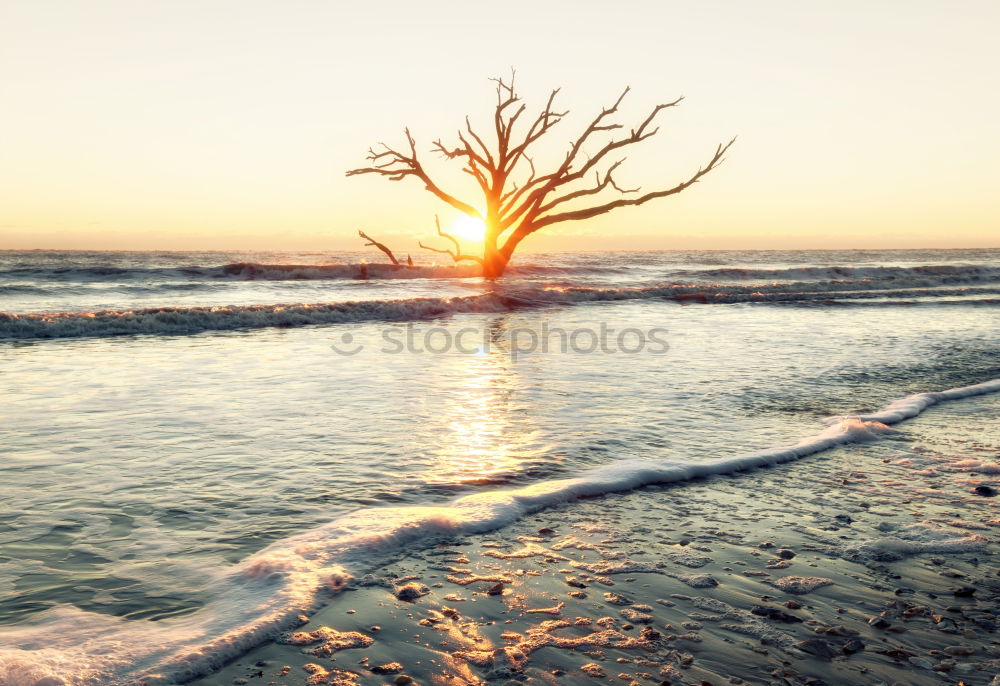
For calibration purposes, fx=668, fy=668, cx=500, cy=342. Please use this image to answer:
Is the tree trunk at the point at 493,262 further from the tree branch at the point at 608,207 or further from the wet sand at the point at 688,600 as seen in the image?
the wet sand at the point at 688,600

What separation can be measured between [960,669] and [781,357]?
7.55 meters

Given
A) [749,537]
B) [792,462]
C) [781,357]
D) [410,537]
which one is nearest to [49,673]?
[410,537]

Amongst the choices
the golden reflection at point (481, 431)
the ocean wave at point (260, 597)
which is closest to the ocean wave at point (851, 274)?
the golden reflection at point (481, 431)

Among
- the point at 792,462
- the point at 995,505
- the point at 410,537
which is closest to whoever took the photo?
the point at 410,537

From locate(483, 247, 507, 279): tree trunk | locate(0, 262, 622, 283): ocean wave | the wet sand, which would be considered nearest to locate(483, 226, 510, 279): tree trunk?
locate(483, 247, 507, 279): tree trunk

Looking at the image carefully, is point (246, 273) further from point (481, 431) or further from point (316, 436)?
point (481, 431)

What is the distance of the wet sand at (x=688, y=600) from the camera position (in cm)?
212

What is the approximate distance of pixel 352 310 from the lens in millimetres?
15445

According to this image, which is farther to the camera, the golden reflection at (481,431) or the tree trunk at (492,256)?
the tree trunk at (492,256)

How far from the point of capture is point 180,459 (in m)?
4.25

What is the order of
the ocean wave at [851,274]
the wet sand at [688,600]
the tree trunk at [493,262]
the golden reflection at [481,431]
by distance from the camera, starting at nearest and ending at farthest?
the wet sand at [688,600] < the golden reflection at [481,431] < the tree trunk at [493,262] < the ocean wave at [851,274]

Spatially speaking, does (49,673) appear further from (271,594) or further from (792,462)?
(792,462)

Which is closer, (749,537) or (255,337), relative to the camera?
(749,537)

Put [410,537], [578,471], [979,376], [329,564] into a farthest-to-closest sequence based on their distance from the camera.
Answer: [979,376]
[578,471]
[410,537]
[329,564]
